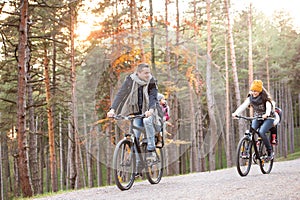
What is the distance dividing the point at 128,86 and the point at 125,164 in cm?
142

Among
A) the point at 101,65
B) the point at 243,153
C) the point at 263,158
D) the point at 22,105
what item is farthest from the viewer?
the point at 101,65

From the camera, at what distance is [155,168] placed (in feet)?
29.3

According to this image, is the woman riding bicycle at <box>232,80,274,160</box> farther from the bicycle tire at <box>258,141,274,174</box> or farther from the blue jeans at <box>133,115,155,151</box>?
the blue jeans at <box>133,115,155,151</box>

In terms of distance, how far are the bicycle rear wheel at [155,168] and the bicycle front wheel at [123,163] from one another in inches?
15.9

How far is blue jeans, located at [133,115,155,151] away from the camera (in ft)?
26.6

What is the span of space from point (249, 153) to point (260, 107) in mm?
1041

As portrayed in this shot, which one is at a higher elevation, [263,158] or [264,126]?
[264,126]

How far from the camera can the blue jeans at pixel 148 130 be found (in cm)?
811

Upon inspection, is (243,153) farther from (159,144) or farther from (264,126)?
(159,144)

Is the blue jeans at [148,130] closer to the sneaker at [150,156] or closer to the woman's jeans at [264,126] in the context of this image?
the sneaker at [150,156]

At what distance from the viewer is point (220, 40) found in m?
35.7

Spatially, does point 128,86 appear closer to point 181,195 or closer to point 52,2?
point 181,195

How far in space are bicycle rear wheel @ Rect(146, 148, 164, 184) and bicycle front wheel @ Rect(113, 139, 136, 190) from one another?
0.40 meters

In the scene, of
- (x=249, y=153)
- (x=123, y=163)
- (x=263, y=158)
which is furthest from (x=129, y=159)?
(x=263, y=158)
